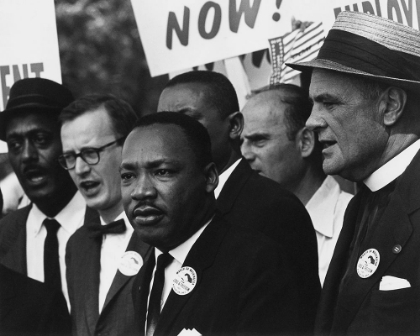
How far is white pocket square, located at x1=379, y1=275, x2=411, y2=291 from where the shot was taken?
12.4ft

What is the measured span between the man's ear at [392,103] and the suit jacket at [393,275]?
0.22m

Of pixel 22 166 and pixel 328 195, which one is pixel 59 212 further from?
pixel 328 195

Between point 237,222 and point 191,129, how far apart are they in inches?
25.3

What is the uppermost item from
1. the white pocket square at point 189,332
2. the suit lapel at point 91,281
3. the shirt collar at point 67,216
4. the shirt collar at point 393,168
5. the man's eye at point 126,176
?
the man's eye at point 126,176

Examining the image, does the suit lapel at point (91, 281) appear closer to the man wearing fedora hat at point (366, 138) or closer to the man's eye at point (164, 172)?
the man's eye at point (164, 172)

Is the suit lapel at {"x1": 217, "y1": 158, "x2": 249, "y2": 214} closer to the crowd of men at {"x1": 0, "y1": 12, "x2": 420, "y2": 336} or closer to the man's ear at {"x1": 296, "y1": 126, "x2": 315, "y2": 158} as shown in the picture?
the crowd of men at {"x1": 0, "y1": 12, "x2": 420, "y2": 336}

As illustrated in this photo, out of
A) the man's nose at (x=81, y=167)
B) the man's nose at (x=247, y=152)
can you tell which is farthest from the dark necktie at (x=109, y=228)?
the man's nose at (x=247, y=152)

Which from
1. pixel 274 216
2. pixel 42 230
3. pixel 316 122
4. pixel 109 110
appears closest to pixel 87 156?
pixel 109 110

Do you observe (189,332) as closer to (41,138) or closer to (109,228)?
(109,228)

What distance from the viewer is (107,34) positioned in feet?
40.5

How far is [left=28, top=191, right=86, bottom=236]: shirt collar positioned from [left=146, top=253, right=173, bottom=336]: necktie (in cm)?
181

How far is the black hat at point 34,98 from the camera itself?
6.14 metres

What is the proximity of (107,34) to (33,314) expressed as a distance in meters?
7.89

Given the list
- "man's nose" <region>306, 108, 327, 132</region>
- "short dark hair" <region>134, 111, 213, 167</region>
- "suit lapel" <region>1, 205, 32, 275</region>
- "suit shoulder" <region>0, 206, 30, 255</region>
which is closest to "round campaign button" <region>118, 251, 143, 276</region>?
"short dark hair" <region>134, 111, 213, 167</region>
